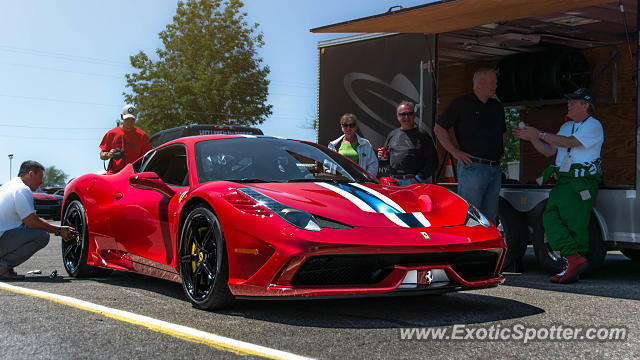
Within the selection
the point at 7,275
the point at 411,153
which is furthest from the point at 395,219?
the point at 7,275

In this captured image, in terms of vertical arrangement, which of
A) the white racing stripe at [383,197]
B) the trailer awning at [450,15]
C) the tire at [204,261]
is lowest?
the tire at [204,261]

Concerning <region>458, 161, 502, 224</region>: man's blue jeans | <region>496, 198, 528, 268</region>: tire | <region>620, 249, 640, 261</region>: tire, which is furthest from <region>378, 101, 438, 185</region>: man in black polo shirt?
<region>620, 249, 640, 261</region>: tire

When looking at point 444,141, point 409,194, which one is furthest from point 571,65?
point 409,194

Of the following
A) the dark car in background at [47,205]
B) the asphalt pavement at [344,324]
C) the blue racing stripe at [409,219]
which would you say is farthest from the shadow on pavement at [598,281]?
the dark car in background at [47,205]

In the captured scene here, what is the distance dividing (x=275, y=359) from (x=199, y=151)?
96.1 inches

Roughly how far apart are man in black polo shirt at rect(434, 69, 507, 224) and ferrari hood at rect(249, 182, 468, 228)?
1952 millimetres

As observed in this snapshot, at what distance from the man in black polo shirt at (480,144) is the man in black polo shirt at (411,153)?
24.4 inches

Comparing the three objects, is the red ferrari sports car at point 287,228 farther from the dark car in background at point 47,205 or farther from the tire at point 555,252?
the dark car in background at point 47,205

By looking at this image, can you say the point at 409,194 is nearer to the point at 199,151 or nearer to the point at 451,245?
the point at 451,245

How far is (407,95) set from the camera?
343 inches

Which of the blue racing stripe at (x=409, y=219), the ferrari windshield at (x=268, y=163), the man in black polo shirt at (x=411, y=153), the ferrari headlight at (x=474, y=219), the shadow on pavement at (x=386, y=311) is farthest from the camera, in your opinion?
the man in black polo shirt at (x=411, y=153)

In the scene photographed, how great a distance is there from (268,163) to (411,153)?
2.86 metres

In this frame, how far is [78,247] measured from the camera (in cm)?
671

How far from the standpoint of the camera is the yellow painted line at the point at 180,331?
351 centimetres
